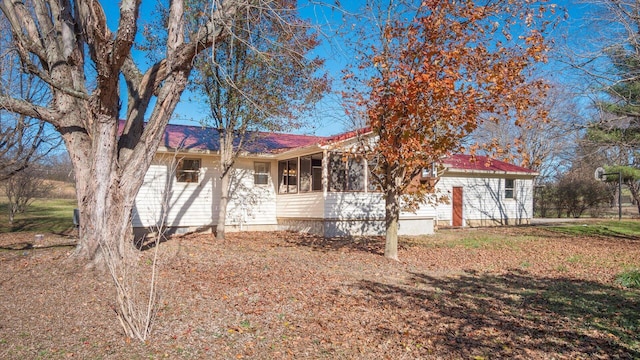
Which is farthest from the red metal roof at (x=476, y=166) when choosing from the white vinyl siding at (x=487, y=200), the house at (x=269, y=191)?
the house at (x=269, y=191)

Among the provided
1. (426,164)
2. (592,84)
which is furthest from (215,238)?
(592,84)

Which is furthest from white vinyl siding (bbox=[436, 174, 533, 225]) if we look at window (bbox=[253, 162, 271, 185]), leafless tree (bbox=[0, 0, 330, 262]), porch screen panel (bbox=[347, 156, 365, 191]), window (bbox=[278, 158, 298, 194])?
leafless tree (bbox=[0, 0, 330, 262])

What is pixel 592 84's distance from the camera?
39.5ft

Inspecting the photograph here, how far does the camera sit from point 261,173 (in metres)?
17.3

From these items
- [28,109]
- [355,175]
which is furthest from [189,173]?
[28,109]

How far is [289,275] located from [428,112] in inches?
174

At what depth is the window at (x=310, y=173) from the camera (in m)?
16.9

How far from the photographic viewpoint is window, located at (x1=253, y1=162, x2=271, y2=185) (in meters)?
17.3

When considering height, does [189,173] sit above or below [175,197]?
above

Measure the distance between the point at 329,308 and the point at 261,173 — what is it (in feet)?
36.9

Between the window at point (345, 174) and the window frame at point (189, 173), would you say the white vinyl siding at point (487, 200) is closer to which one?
the window at point (345, 174)

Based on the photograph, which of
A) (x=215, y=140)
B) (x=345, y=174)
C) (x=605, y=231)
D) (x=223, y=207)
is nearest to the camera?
(x=223, y=207)

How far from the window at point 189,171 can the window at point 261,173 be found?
7.21 ft

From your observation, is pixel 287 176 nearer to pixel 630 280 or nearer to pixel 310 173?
pixel 310 173
